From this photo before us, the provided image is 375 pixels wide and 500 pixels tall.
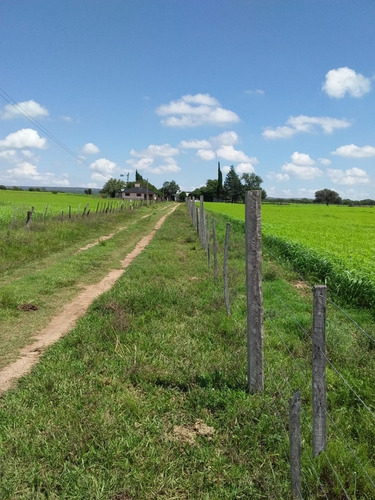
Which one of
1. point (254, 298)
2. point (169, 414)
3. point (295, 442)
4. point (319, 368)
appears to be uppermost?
point (254, 298)

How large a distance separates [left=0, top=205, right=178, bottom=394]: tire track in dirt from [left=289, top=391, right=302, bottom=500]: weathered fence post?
356 cm

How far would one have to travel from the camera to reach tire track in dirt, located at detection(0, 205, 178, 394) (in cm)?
504

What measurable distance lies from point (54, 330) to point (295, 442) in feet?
16.6

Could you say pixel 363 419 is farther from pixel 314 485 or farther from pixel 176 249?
pixel 176 249

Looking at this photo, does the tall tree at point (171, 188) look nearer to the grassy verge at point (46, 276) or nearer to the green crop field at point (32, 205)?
the green crop field at point (32, 205)

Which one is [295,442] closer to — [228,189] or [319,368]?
[319,368]

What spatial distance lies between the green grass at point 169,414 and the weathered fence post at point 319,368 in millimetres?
201

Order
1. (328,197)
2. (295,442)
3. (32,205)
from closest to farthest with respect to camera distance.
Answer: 1. (295,442)
2. (32,205)
3. (328,197)

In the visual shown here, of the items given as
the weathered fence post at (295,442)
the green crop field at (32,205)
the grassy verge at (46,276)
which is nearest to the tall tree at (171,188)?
the green crop field at (32,205)

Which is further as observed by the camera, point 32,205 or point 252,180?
point 252,180

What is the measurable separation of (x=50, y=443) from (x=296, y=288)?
7.96m

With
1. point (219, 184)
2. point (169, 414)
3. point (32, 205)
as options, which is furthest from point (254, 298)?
point (219, 184)

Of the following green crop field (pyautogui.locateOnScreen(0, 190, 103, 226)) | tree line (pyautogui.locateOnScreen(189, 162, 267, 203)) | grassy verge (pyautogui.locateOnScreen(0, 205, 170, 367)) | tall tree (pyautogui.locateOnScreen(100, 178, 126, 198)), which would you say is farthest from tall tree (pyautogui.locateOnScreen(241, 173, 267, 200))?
grassy verge (pyautogui.locateOnScreen(0, 205, 170, 367))

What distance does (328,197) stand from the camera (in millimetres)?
143750
